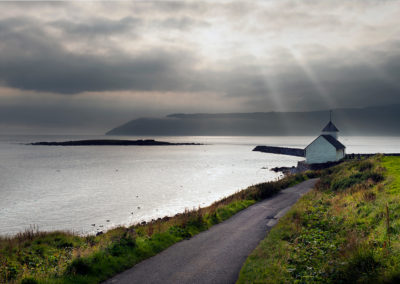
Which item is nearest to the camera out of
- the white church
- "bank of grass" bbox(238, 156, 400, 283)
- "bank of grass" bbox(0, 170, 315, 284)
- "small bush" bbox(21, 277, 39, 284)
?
"bank of grass" bbox(238, 156, 400, 283)

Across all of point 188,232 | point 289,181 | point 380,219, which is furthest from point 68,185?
point 380,219

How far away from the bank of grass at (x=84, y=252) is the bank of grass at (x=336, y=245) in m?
4.88

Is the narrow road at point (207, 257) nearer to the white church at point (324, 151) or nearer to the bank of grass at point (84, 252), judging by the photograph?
the bank of grass at point (84, 252)

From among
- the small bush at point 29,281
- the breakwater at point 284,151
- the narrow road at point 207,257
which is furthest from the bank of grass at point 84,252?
the breakwater at point 284,151

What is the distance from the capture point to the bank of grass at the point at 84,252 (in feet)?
35.2

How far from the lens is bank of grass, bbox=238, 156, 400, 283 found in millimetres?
8915

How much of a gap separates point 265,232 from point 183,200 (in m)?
27.4

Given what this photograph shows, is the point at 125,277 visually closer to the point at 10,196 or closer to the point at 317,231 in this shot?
the point at 317,231

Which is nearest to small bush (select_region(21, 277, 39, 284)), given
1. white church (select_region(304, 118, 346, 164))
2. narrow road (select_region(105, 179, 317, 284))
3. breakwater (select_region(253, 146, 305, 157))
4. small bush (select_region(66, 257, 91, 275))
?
small bush (select_region(66, 257, 91, 275))

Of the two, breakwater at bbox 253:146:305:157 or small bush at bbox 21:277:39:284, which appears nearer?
small bush at bbox 21:277:39:284

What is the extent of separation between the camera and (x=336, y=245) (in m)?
12.0

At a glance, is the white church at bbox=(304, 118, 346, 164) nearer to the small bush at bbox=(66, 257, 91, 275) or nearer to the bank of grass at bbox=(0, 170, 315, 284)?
the bank of grass at bbox=(0, 170, 315, 284)

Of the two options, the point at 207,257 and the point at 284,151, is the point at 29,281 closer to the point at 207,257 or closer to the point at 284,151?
the point at 207,257

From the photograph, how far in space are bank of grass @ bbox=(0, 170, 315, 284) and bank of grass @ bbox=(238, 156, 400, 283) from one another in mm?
4882
